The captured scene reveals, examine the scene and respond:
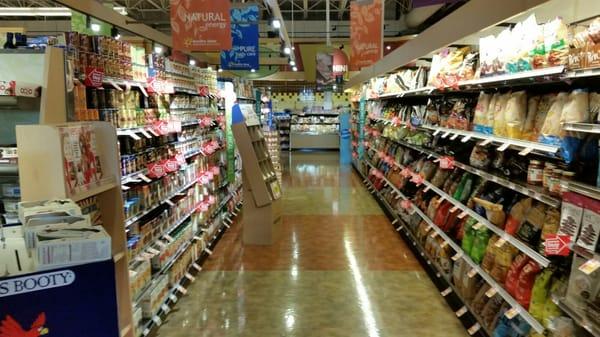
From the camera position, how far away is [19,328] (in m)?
1.34

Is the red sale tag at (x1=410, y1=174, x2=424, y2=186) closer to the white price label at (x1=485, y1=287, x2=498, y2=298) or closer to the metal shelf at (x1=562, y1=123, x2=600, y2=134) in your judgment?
the white price label at (x1=485, y1=287, x2=498, y2=298)

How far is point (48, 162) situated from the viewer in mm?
2092

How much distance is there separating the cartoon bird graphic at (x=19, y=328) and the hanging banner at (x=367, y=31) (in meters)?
7.48

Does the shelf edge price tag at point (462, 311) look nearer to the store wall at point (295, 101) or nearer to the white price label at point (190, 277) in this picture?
the white price label at point (190, 277)

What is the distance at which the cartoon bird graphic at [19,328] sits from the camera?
1.33 metres

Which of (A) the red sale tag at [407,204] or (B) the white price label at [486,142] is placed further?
(A) the red sale tag at [407,204]

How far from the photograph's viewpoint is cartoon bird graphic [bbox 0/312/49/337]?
4.37 ft

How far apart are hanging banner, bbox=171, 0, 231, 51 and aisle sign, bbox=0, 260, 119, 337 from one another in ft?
15.4

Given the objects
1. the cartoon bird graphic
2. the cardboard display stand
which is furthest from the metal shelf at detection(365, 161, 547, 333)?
the cartoon bird graphic

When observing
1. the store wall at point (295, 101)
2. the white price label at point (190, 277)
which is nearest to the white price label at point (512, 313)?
the white price label at point (190, 277)

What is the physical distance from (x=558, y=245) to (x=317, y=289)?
9.37ft

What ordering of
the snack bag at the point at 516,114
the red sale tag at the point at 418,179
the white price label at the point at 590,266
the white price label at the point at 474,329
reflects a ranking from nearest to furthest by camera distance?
the white price label at the point at 590,266 < the snack bag at the point at 516,114 < the white price label at the point at 474,329 < the red sale tag at the point at 418,179

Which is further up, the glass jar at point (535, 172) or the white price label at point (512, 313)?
the glass jar at point (535, 172)

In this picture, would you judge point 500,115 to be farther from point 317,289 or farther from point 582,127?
point 317,289
